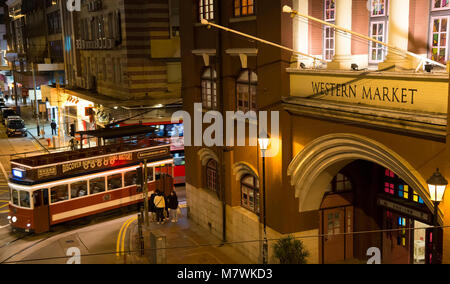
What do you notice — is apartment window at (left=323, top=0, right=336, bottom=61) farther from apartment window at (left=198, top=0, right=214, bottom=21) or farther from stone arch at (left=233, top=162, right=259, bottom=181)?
apartment window at (left=198, top=0, right=214, bottom=21)

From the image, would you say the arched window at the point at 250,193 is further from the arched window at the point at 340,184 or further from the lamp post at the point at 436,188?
the lamp post at the point at 436,188

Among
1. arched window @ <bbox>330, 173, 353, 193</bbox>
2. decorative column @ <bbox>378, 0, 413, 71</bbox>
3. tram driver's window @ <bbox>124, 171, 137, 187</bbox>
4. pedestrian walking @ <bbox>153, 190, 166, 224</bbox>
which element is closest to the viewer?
decorative column @ <bbox>378, 0, 413, 71</bbox>

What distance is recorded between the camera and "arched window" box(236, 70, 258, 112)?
19031 millimetres

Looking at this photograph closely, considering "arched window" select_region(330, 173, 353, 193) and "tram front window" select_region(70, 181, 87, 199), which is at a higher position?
"arched window" select_region(330, 173, 353, 193)

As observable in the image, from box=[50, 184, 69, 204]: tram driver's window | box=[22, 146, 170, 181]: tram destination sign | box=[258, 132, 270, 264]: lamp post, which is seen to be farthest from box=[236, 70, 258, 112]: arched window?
box=[50, 184, 69, 204]: tram driver's window

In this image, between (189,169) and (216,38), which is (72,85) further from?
(216,38)

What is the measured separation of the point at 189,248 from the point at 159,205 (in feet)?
13.2

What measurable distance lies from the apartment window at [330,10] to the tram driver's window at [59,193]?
1356 centimetres

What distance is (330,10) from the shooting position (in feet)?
53.5

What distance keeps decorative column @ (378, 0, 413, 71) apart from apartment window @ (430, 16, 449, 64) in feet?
2.18

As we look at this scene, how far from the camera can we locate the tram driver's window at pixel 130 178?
998 inches

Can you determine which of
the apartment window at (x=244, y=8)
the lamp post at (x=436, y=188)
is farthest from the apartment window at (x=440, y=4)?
the apartment window at (x=244, y=8)

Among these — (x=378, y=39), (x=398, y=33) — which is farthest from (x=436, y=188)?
(x=378, y=39)

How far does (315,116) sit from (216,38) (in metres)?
6.89
